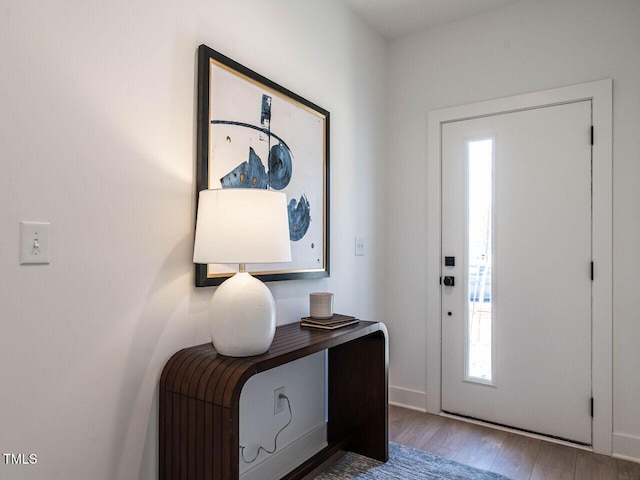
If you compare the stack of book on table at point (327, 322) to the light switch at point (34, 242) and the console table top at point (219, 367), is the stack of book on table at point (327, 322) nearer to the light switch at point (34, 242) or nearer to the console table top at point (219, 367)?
the console table top at point (219, 367)

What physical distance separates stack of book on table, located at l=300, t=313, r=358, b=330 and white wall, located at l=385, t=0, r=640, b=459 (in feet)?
A: 3.34

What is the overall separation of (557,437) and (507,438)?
28 cm

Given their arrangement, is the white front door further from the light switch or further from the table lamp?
the light switch

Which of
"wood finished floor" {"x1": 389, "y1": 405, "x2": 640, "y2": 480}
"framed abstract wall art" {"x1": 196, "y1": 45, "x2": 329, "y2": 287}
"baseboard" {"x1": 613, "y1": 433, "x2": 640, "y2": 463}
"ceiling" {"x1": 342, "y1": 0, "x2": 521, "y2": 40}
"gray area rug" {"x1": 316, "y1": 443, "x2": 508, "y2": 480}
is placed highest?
"ceiling" {"x1": 342, "y1": 0, "x2": 521, "y2": 40}

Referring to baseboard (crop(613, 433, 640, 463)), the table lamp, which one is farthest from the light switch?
baseboard (crop(613, 433, 640, 463))

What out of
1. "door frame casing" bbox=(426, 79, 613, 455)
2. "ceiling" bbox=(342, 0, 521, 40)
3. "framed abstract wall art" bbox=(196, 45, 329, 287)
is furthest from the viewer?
"ceiling" bbox=(342, 0, 521, 40)

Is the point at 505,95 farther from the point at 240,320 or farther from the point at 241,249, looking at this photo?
the point at 240,320

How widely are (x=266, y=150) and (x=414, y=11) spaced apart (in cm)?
155

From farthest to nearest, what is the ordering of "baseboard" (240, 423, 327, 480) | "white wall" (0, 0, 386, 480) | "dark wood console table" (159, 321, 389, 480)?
"baseboard" (240, 423, 327, 480), "dark wood console table" (159, 321, 389, 480), "white wall" (0, 0, 386, 480)

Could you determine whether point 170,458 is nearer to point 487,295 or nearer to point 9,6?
point 9,6

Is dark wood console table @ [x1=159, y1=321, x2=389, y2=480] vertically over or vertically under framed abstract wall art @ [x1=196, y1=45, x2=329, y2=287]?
under

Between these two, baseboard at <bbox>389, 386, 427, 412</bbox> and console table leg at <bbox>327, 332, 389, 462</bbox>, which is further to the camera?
baseboard at <bbox>389, 386, 427, 412</bbox>

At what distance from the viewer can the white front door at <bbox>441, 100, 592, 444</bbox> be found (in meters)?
2.39

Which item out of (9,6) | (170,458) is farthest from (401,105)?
(170,458)
